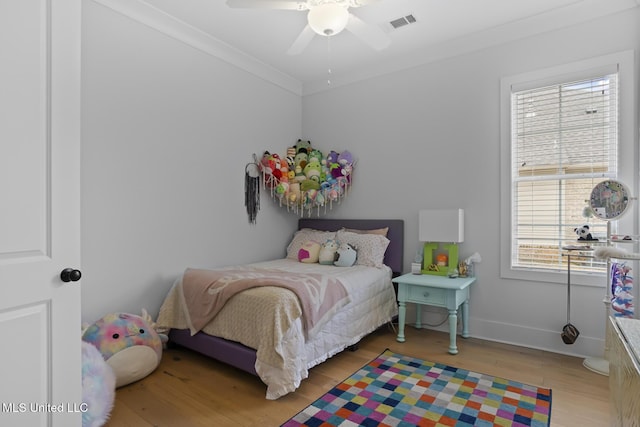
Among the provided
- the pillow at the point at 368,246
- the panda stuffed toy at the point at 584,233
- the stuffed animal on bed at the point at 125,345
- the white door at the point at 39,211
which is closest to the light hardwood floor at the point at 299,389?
the stuffed animal on bed at the point at 125,345

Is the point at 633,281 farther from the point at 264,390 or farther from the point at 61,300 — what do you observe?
the point at 61,300

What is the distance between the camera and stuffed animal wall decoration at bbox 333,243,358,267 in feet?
11.2

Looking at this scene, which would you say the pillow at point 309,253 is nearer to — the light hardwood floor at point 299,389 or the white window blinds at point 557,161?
the light hardwood floor at point 299,389

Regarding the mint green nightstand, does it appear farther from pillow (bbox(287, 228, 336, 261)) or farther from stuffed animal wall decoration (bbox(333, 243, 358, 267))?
pillow (bbox(287, 228, 336, 261))

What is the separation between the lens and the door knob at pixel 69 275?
1.44 meters

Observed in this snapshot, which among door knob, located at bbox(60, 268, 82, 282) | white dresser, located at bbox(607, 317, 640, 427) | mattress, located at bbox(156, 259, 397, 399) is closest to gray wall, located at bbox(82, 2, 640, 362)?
mattress, located at bbox(156, 259, 397, 399)

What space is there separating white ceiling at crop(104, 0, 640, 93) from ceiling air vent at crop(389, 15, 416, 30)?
4 centimetres

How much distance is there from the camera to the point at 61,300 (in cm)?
144

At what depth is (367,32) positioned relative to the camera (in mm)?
2424

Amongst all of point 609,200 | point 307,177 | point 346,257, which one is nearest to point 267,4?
point 307,177

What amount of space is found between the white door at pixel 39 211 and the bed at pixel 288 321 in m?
1.01

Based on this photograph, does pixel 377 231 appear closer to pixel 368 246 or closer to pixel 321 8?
pixel 368 246

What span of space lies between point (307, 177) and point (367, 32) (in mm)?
1893

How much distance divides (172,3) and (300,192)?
2.10 metres
